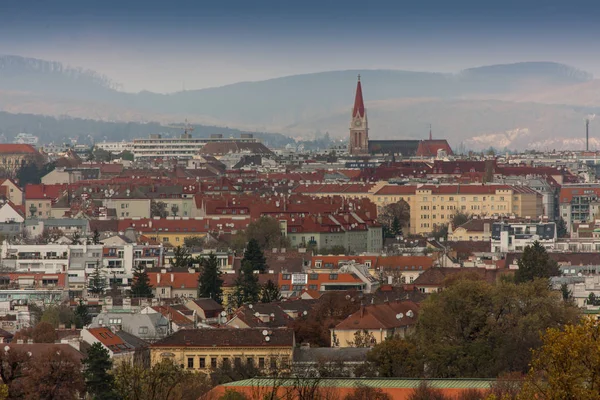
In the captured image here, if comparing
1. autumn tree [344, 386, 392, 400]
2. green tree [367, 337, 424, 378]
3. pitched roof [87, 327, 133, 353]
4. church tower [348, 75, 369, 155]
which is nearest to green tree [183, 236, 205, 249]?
pitched roof [87, 327, 133, 353]

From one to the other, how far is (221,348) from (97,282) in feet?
69.3

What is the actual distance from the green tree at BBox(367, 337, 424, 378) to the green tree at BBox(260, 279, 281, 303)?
16.4 m

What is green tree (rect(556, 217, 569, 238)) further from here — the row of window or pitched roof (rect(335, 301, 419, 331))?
the row of window

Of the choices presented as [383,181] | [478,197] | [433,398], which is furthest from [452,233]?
[433,398]

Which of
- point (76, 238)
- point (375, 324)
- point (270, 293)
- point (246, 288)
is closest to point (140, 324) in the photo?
point (375, 324)

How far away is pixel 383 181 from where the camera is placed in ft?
433

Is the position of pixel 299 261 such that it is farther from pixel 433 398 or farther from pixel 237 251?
pixel 433 398

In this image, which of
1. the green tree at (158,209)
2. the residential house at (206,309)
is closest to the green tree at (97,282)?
the residential house at (206,309)

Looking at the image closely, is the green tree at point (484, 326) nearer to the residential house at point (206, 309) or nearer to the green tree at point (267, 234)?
the residential house at point (206, 309)

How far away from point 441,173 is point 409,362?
10360cm

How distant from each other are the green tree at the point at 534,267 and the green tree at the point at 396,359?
17.8 metres

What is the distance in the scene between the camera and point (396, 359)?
40.4m

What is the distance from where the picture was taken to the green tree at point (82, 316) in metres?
51.3

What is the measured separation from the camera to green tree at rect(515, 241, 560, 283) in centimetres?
5984
